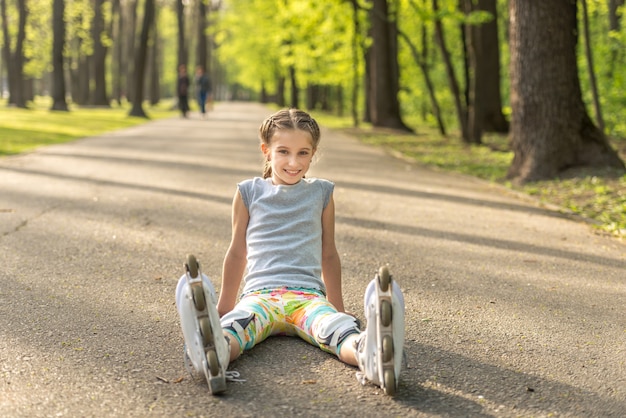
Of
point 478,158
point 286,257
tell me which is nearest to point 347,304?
point 286,257

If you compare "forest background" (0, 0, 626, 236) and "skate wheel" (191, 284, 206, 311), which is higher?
"forest background" (0, 0, 626, 236)

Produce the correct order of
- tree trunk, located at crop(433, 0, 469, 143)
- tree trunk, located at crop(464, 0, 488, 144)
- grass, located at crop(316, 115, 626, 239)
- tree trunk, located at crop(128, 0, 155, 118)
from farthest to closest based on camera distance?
tree trunk, located at crop(128, 0, 155, 118) < tree trunk, located at crop(433, 0, 469, 143) < tree trunk, located at crop(464, 0, 488, 144) < grass, located at crop(316, 115, 626, 239)

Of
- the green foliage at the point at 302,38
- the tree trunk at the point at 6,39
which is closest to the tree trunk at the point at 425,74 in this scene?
the green foliage at the point at 302,38

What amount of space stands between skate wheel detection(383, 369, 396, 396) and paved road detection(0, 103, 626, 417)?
0.13 ft

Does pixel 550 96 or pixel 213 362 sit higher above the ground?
pixel 550 96

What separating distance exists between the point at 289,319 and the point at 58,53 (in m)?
30.1

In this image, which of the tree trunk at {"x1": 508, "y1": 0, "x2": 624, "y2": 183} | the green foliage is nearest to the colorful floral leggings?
the tree trunk at {"x1": 508, "y1": 0, "x2": 624, "y2": 183}

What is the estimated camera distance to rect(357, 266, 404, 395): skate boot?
9.50 feet

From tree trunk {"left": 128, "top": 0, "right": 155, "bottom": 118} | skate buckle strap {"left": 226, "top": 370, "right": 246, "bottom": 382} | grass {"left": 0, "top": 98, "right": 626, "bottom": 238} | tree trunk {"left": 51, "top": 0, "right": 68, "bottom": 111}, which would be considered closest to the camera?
skate buckle strap {"left": 226, "top": 370, "right": 246, "bottom": 382}

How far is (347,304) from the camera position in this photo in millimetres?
4559

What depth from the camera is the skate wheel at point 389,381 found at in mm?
2977

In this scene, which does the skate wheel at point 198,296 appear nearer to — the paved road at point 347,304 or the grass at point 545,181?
the paved road at point 347,304

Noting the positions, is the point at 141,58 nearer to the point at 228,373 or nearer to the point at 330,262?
the point at 330,262

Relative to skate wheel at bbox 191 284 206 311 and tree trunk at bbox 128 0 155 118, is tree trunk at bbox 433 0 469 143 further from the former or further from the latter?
skate wheel at bbox 191 284 206 311
